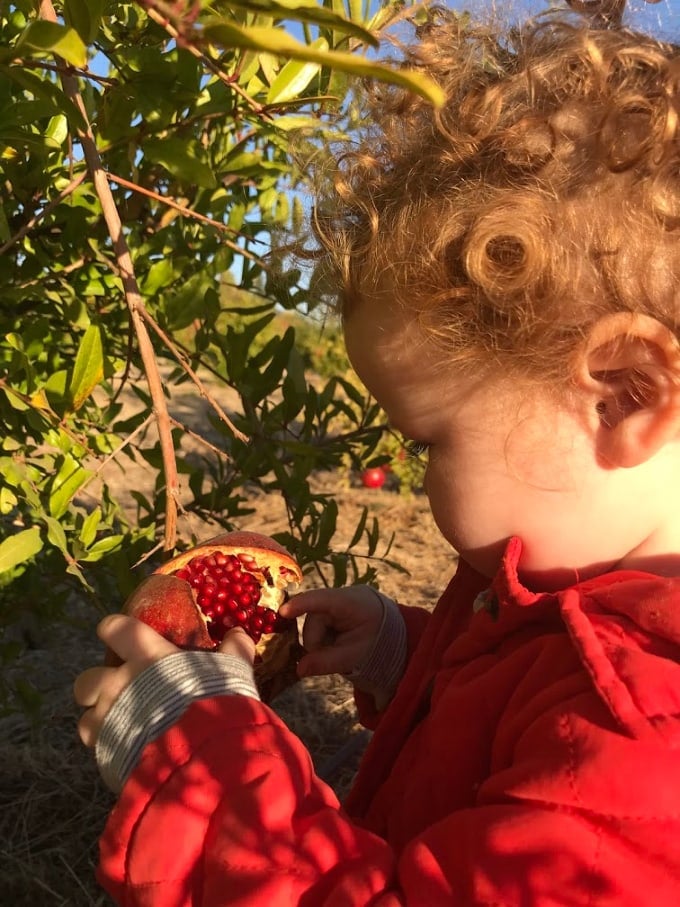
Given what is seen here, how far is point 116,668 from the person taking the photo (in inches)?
41.5

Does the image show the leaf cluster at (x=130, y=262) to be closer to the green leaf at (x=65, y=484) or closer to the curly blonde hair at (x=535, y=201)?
the green leaf at (x=65, y=484)

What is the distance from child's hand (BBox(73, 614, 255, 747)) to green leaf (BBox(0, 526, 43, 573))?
0.86 feet

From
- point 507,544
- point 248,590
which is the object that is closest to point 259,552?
point 248,590

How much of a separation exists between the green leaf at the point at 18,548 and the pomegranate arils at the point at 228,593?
0.73 ft

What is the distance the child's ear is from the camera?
941 mm

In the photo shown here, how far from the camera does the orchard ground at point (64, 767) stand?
1738 mm

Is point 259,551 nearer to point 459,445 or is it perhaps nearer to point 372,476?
point 459,445

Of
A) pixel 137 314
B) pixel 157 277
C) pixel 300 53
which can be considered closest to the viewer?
pixel 300 53

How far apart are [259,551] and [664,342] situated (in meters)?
0.65

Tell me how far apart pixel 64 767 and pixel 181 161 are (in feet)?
4.70

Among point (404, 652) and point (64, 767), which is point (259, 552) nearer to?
point (404, 652)

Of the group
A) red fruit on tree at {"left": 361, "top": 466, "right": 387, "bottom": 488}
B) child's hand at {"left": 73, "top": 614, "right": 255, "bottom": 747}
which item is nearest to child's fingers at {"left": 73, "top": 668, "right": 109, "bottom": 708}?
child's hand at {"left": 73, "top": 614, "right": 255, "bottom": 747}

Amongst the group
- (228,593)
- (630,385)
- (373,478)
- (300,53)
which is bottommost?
(373,478)

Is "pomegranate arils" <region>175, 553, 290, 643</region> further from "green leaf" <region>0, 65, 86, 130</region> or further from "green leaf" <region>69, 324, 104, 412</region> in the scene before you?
"green leaf" <region>0, 65, 86, 130</region>
